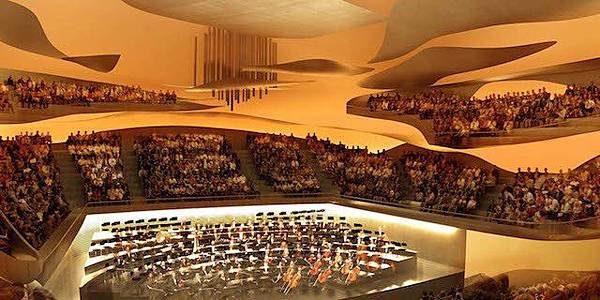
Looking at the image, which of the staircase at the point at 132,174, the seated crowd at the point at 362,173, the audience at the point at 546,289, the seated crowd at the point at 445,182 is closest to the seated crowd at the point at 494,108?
the seated crowd at the point at 445,182

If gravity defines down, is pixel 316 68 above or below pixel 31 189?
above

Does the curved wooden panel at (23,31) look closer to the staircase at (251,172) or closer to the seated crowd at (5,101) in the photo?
the seated crowd at (5,101)

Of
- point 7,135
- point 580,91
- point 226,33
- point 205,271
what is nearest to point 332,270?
point 205,271

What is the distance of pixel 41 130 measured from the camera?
17484 millimetres

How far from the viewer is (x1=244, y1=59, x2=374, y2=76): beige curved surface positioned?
1847 centimetres

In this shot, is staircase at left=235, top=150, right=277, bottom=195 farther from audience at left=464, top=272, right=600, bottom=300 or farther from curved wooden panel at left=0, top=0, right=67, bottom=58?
audience at left=464, top=272, right=600, bottom=300

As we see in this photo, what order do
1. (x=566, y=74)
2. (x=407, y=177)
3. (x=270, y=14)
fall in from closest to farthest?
(x=270, y=14), (x=566, y=74), (x=407, y=177)

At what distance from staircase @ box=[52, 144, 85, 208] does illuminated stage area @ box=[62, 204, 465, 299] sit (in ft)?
4.12

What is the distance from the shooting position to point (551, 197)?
488 inches

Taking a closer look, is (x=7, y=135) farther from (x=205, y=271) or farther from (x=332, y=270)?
(x=332, y=270)

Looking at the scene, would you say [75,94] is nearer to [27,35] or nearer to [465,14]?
[27,35]

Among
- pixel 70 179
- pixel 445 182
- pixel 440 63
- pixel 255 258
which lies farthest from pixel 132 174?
pixel 440 63

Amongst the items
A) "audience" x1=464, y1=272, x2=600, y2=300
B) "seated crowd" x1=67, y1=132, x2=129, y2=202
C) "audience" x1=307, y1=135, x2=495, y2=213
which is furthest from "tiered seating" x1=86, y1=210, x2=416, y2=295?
"audience" x1=464, y1=272, x2=600, y2=300

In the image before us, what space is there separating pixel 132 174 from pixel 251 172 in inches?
160
